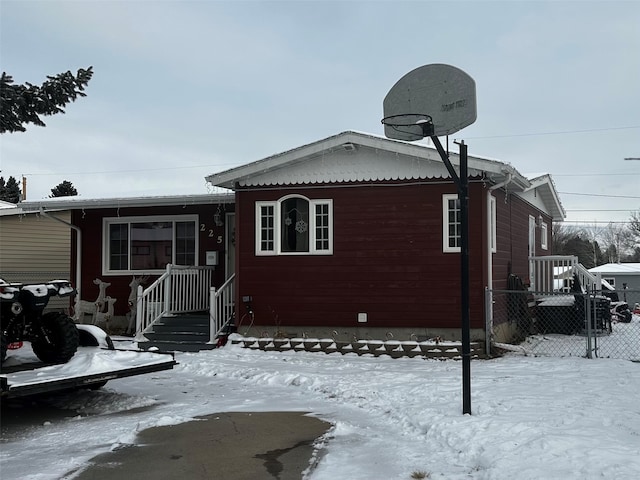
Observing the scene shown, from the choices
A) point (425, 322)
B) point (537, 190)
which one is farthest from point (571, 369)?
point (537, 190)

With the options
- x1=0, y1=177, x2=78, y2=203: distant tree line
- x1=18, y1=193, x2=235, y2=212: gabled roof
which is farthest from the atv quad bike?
x1=0, y1=177, x2=78, y2=203: distant tree line

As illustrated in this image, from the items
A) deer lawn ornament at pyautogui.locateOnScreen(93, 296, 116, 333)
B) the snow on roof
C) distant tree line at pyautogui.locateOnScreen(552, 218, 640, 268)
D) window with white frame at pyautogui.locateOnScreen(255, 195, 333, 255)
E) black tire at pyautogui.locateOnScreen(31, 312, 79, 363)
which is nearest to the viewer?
black tire at pyautogui.locateOnScreen(31, 312, 79, 363)

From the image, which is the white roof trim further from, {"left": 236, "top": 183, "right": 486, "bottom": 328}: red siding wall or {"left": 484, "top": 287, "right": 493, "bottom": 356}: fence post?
{"left": 484, "top": 287, "right": 493, "bottom": 356}: fence post

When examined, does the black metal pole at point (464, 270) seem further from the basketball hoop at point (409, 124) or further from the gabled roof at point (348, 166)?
the gabled roof at point (348, 166)

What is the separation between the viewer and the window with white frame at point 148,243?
14430mm

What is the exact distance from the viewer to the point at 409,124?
21.9 feet

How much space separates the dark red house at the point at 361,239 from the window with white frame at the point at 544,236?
5.78 metres

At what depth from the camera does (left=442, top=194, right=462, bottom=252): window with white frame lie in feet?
35.3

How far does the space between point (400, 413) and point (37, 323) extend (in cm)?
429

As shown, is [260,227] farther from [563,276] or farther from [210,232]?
[563,276]

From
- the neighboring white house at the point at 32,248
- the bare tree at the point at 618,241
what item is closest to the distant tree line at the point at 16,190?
the neighboring white house at the point at 32,248

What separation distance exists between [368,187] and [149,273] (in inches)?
242

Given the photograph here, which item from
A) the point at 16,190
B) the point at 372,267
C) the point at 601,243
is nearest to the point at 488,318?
the point at 372,267

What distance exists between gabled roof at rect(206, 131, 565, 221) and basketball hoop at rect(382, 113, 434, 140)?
3.79 m
